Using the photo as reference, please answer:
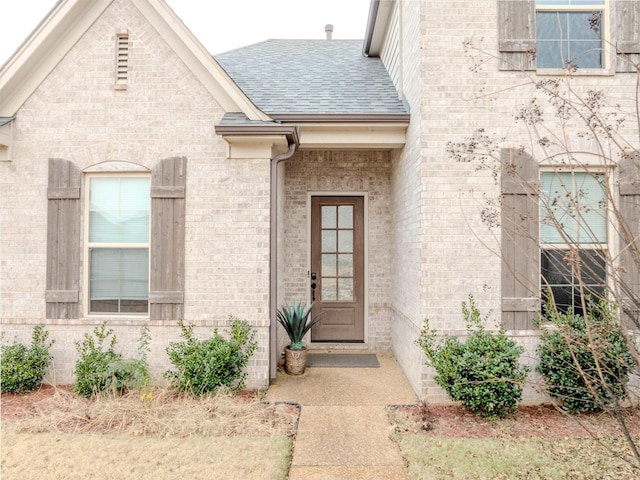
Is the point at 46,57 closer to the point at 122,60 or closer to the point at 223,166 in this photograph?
the point at 122,60

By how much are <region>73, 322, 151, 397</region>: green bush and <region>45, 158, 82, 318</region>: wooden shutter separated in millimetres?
664

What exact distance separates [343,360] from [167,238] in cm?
318

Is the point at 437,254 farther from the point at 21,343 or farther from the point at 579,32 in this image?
the point at 21,343

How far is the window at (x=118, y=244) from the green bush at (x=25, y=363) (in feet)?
2.25

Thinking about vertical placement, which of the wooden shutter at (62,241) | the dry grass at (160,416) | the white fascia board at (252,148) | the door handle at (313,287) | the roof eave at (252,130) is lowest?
the dry grass at (160,416)

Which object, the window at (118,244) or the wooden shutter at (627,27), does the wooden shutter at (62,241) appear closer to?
the window at (118,244)

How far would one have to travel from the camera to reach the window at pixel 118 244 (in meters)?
5.30

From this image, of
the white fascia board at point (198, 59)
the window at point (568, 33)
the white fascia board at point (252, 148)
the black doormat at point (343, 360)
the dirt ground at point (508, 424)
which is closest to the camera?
the dirt ground at point (508, 424)

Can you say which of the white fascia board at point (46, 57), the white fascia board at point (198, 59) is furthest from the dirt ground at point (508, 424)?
the white fascia board at point (46, 57)

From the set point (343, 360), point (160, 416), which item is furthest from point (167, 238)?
point (343, 360)

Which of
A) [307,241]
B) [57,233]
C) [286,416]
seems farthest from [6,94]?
[286,416]

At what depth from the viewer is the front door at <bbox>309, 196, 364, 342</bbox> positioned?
7016mm

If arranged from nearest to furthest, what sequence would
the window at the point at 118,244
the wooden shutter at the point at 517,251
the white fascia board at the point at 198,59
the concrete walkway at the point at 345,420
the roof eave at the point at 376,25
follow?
1. the concrete walkway at the point at 345,420
2. the wooden shutter at the point at 517,251
3. the white fascia board at the point at 198,59
4. the window at the point at 118,244
5. the roof eave at the point at 376,25

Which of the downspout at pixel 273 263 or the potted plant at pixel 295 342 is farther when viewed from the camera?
the potted plant at pixel 295 342
